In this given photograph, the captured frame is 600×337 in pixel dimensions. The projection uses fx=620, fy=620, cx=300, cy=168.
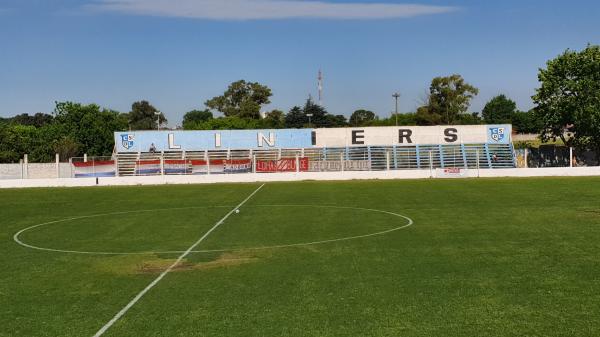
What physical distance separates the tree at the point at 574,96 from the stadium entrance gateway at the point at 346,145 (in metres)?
6.53

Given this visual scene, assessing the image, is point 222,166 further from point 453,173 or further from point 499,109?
point 499,109

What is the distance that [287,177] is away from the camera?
4953cm

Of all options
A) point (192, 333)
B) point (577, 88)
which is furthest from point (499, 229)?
point (577, 88)

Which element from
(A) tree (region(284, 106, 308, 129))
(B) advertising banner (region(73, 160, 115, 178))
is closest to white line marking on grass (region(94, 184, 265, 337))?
(B) advertising banner (region(73, 160, 115, 178))

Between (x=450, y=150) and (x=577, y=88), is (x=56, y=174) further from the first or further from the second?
(x=577, y=88)

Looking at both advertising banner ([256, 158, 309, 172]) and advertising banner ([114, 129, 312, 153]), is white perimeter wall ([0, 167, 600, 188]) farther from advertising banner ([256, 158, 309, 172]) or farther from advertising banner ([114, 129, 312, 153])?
advertising banner ([114, 129, 312, 153])

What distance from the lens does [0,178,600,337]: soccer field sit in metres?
9.30

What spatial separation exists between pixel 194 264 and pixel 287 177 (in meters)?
35.5

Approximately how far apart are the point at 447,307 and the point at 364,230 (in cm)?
918

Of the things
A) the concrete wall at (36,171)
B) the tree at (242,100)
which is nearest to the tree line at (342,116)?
the tree at (242,100)

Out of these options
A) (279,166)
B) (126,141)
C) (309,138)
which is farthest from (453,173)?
(126,141)

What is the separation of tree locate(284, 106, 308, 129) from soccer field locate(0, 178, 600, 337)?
307ft

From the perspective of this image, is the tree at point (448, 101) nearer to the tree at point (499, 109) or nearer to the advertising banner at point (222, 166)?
the tree at point (499, 109)

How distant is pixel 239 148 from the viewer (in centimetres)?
6525
